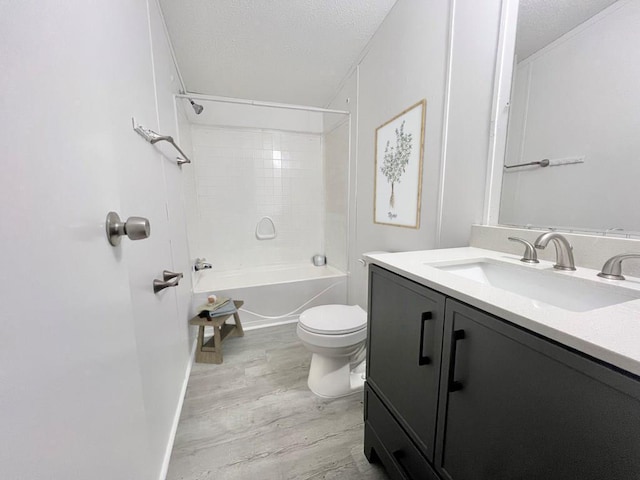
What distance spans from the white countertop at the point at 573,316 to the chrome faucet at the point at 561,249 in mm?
27

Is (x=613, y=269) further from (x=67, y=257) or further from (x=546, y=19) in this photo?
(x=67, y=257)

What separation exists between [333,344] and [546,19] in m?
1.74

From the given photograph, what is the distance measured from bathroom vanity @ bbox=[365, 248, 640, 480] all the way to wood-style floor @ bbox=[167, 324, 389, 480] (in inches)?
10.8

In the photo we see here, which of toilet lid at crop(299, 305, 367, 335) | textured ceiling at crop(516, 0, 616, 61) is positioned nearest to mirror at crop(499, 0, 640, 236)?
textured ceiling at crop(516, 0, 616, 61)

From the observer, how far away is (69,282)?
43 centimetres

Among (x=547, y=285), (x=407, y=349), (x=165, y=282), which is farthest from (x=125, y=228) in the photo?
(x=547, y=285)

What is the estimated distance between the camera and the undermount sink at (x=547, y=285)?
26.1 inches

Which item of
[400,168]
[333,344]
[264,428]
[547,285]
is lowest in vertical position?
[264,428]

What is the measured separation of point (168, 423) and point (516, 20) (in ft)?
7.83

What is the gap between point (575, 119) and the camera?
90 cm

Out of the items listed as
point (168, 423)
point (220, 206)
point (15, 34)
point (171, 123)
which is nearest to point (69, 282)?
point (15, 34)

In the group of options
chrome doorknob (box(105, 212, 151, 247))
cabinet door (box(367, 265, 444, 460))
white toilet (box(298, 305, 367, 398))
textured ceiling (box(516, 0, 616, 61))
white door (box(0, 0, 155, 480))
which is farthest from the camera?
white toilet (box(298, 305, 367, 398))

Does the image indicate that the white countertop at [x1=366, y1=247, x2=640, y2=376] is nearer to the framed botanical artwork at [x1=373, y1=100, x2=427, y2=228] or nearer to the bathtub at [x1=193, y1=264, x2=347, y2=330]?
the framed botanical artwork at [x1=373, y1=100, x2=427, y2=228]

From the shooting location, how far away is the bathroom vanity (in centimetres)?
38
